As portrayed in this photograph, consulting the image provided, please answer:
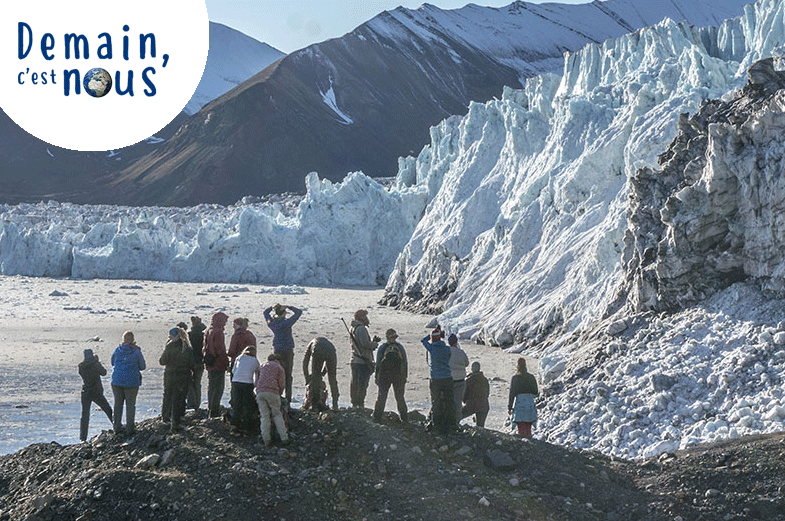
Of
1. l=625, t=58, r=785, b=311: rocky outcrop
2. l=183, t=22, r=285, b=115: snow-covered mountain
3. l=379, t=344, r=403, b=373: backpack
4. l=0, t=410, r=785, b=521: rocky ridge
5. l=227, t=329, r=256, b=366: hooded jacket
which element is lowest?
l=0, t=410, r=785, b=521: rocky ridge

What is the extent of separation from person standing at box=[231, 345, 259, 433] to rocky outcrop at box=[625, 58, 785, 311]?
8.92 metres

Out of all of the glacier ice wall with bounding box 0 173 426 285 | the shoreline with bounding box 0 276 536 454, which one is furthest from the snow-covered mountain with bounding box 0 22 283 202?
the shoreline with bounding box 0 276 536 454

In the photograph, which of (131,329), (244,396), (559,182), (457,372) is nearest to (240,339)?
(244,396)

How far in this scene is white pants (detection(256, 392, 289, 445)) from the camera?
37.4 feet

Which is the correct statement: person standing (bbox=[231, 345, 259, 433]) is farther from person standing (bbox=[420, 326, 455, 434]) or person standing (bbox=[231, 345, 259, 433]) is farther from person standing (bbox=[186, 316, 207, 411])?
person standing (bbox=[420, 326, 455, 434])

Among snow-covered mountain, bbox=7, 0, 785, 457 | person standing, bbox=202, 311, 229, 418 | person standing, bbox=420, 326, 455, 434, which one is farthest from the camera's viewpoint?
snow-covered mountain, bbox=7, 0, 785, 457

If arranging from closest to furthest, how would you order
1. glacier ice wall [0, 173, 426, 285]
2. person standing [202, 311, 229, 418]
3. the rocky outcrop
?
person standing [202, 311, 229, 418]
the rocky outcrop
glacier ice wall [0, 173, 426, 285]

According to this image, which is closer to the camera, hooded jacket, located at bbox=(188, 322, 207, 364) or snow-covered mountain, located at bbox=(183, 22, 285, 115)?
hooded jacket, located at bbox=(188, 322, 207, 364)

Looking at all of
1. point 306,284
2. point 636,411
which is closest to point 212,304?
point 306,284

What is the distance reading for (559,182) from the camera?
3008 centimetres

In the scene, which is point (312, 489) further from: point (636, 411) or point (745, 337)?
point (745, 337)

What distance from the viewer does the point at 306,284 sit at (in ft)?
168

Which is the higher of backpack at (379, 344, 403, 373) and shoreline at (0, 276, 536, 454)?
backpack at (379, 344, 403, 373)

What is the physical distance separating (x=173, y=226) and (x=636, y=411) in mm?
50296
